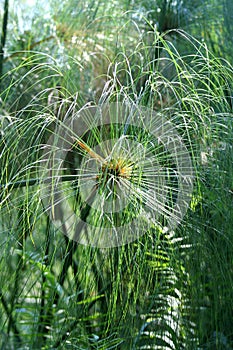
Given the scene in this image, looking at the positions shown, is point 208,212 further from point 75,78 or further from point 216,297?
point 75,78

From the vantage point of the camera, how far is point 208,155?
2.98 feet

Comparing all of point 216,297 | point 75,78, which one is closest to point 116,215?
point 216,297

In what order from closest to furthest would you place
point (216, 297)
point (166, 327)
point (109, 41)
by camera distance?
1. point (216, 297)
2. point (166, 327)
3. point (109, 41)

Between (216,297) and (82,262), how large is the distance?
23 centimetres

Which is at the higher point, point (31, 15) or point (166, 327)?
point (31, 15)

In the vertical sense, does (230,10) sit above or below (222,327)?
above

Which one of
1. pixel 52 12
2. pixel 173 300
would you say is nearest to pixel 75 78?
pixel 52 12

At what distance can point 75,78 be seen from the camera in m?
1.44

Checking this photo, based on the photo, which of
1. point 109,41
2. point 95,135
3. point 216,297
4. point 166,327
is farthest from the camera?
point 109,41

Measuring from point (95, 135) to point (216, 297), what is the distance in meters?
0.32

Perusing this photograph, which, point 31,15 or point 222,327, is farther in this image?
point 31,15

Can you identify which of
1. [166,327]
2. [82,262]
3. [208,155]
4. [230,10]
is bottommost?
[166,327]

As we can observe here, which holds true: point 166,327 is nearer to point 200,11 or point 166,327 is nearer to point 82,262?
point 82,262

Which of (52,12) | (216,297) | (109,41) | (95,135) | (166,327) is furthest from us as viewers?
(52,12)
